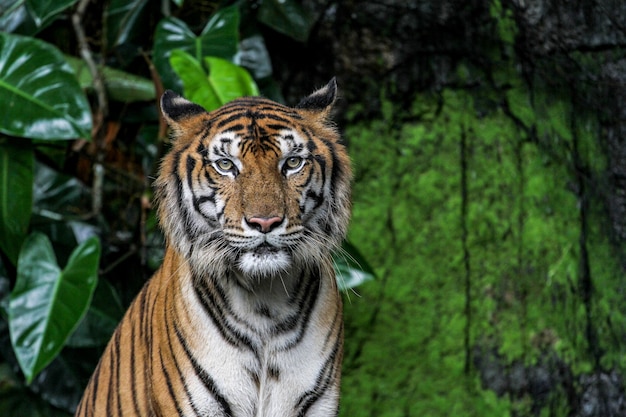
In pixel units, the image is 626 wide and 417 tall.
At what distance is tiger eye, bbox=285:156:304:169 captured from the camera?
2.71 meters

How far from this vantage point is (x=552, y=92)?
4680 mm

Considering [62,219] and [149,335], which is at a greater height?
[149,335]

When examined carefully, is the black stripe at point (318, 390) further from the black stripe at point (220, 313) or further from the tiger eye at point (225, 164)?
the tiger eye at point (225, 164)

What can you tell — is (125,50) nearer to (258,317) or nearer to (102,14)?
(102,14)

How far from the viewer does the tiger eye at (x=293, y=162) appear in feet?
8.90

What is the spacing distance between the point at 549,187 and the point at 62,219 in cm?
267

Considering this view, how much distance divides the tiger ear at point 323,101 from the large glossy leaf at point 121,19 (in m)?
2.56

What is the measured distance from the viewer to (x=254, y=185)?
8.54 feet

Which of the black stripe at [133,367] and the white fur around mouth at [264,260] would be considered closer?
the white fur around mouth at [264,260]

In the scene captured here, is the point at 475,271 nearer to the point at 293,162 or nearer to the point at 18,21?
the point at 293,162

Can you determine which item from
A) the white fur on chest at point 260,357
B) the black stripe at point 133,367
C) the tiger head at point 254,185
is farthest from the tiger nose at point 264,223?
the black stripe at point 133,367

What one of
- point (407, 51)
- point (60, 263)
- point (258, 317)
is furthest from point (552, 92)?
point (60, 263)

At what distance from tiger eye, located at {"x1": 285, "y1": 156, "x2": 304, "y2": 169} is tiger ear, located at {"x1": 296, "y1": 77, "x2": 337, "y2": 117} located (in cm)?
28

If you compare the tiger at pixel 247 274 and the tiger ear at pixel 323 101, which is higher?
the tiger ear at pixel 323 101
